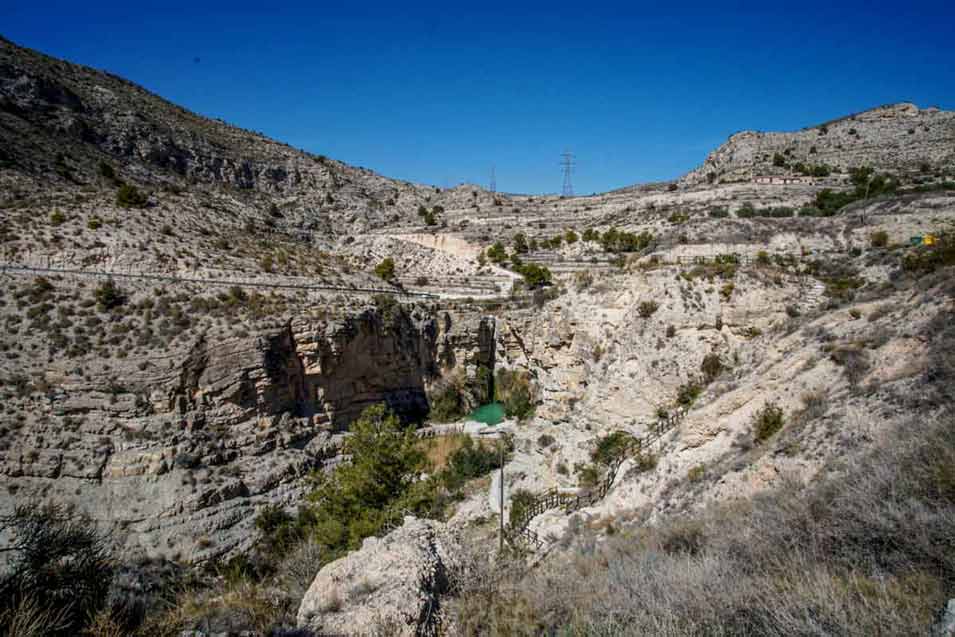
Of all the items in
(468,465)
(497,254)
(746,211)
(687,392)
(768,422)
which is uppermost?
(746,211)

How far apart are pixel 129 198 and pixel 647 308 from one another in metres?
26.9

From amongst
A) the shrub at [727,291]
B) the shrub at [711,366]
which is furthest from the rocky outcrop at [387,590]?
the shrub at [727,291]

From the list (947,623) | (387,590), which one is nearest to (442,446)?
(387,590)

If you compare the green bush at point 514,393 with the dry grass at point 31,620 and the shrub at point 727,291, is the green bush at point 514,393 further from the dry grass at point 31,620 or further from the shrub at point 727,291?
the dry grass at point 31,620

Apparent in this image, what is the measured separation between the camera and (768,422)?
30.6 ft

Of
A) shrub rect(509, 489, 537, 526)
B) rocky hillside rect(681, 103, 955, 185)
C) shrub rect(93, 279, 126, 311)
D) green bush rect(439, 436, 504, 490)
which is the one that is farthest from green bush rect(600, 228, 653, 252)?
shrub rect(93, 279, 126, 311)

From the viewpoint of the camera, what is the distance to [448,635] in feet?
15.0

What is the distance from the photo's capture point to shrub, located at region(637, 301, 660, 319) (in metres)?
16.1

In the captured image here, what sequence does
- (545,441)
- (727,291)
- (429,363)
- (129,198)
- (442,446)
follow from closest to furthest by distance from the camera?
(727,291) → (545,441) → (442,446) → (129,198) → (429,363)

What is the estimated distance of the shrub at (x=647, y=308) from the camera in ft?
52.7

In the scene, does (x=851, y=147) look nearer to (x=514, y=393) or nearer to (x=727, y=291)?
(x=727, y=291)

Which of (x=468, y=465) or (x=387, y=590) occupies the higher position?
(x=387, y=590)

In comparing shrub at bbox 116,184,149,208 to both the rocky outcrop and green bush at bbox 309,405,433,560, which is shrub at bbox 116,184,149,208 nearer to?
green bush at bbox 309,405,433,560

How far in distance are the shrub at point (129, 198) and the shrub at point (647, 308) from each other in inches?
1041
